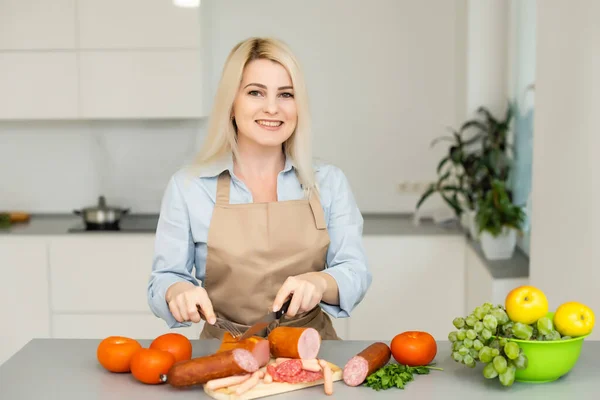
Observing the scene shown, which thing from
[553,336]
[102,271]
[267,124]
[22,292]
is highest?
[267,124]

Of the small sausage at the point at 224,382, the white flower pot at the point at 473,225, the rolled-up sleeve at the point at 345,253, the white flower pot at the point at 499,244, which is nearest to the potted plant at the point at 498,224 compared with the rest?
the white flower pot at the point at 499,244

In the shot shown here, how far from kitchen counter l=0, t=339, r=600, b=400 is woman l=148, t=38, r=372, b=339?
1.26ft

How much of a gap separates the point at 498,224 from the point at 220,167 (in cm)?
149

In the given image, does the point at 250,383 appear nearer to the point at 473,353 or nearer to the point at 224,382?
the point at 224,382

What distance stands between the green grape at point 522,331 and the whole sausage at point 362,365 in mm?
265

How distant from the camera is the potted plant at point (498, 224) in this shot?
3225mm

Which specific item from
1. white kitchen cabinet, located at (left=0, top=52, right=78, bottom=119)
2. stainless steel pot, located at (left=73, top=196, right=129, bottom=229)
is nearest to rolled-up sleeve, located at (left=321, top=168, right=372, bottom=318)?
stainless steel pot, located at (left=73, top=196, right=129, bottom=229)

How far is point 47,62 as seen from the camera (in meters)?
3.91

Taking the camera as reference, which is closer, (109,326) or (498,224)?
(498,224)

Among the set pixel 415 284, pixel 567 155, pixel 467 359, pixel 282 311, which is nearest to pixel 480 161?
pixel 415 284

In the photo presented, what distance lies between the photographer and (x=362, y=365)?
1510 mm

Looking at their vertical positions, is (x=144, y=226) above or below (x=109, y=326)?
above

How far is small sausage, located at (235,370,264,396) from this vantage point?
1439 mm

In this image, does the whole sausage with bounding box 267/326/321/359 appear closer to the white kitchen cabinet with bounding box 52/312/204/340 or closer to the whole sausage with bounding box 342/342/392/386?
the whole sausage with bounding box 342/342/392/386
